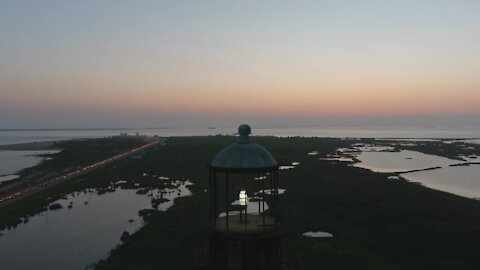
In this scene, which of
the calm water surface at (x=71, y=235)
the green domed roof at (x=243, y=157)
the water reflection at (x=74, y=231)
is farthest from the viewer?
the water reflection at (x=74, y=231)

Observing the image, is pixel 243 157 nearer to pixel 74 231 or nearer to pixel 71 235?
pixel 71 235

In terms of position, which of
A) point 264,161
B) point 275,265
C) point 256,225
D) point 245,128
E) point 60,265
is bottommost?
point 60,265

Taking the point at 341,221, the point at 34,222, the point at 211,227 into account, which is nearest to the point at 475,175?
the point at 341,221

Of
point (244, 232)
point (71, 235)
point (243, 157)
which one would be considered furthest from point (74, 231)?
point (244, 232)

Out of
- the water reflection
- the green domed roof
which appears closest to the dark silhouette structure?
the green domed roof

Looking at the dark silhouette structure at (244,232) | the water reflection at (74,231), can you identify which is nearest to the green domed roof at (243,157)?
the dark silhouette structure at (244,232)

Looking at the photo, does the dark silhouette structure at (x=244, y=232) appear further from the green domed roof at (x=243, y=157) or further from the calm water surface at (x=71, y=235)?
the calm water surface at (x=71, y=235)

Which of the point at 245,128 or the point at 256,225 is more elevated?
the point at 245,128

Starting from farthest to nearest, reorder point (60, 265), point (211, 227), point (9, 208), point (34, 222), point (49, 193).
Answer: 1. point (49, 193)
2. point (9, 208)
3. point (34, 222)
4. point (60, 265)
5. point (211, 227)

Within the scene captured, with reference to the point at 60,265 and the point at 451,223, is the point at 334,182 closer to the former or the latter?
the point at 451,223
